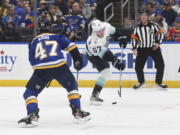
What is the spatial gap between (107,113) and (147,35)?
12.4 ft

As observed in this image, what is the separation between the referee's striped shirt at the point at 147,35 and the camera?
12447 millimetres

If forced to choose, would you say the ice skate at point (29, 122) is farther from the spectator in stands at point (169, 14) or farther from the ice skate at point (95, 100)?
the spectator in stands at point (169, 14)

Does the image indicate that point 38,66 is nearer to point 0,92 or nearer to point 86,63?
point 0,92

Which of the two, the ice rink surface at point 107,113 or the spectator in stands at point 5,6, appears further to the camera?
the spectator in stands at point 5,6

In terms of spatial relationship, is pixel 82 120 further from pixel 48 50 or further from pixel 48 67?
pixel 48 50

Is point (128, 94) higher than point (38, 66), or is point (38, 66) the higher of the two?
point (38, 66)

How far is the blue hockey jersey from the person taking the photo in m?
7.82

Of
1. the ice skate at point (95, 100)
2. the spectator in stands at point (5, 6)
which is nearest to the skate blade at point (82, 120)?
the ice skate at point (95, 100)

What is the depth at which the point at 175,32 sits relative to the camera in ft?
43.7

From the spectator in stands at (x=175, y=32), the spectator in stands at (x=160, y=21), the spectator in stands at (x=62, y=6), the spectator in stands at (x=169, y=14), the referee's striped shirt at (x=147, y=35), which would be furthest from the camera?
the spectator in stands at (x=62, y=6)

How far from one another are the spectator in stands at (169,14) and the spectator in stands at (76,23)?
1.83 metres

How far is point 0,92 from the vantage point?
12320 millimetres

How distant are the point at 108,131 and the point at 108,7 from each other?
8157 millimetres

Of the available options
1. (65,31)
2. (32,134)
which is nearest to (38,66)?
(32,134)
